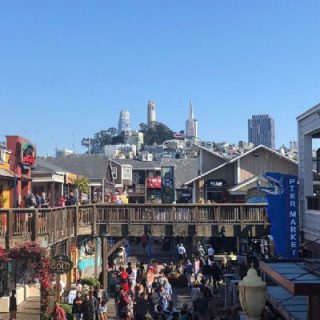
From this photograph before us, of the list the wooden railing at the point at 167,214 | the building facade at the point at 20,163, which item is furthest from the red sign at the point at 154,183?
the wooden railing at the point at 167,214

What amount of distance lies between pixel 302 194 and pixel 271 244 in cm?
236

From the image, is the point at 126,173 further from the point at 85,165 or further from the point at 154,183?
the point at 85,165

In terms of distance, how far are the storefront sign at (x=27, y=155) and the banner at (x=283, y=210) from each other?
14.1m

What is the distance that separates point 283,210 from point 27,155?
1493 centimetres

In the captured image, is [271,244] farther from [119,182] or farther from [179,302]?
[119,182]

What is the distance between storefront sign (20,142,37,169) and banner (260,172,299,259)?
1410cm

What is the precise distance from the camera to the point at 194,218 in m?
26.1

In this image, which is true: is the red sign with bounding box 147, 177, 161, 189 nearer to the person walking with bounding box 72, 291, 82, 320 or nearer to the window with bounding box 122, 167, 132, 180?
the window with bounding box 122, 167, 132, 180

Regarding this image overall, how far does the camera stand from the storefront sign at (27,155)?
28.5m

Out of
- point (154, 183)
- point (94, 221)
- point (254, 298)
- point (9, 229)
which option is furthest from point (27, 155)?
point (154, 183)

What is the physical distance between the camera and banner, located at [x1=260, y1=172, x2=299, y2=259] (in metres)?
18.1

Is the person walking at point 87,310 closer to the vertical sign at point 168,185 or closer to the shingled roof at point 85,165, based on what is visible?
the vertical sign at point 168,185

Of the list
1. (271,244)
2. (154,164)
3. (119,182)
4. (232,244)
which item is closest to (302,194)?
(271,244)

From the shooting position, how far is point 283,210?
1852 centimetres
